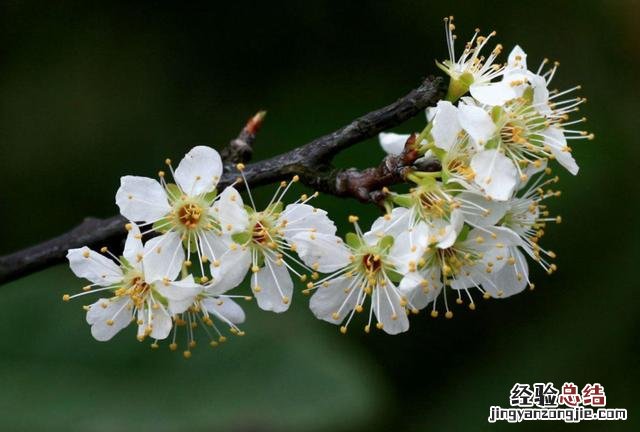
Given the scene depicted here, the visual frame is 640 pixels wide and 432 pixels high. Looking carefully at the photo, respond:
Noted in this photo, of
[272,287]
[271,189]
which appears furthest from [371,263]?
[271,189]

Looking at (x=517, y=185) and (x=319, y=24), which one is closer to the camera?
(x=517, y=185)

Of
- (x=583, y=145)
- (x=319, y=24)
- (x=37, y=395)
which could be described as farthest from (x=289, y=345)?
(x=319, y=24)

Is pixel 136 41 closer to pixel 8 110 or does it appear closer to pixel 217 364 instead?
pixel 8 110

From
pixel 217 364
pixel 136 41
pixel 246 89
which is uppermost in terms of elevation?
pixel 136 41

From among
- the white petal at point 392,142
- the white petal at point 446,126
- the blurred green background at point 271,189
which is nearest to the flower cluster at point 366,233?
the white petal at point 446,126

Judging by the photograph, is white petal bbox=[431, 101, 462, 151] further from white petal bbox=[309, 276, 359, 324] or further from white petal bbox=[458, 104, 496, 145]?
white petal bbox=[309, 276, 359, 324]

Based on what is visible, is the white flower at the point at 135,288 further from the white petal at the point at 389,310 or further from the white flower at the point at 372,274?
the white petal at the point at 389,310
